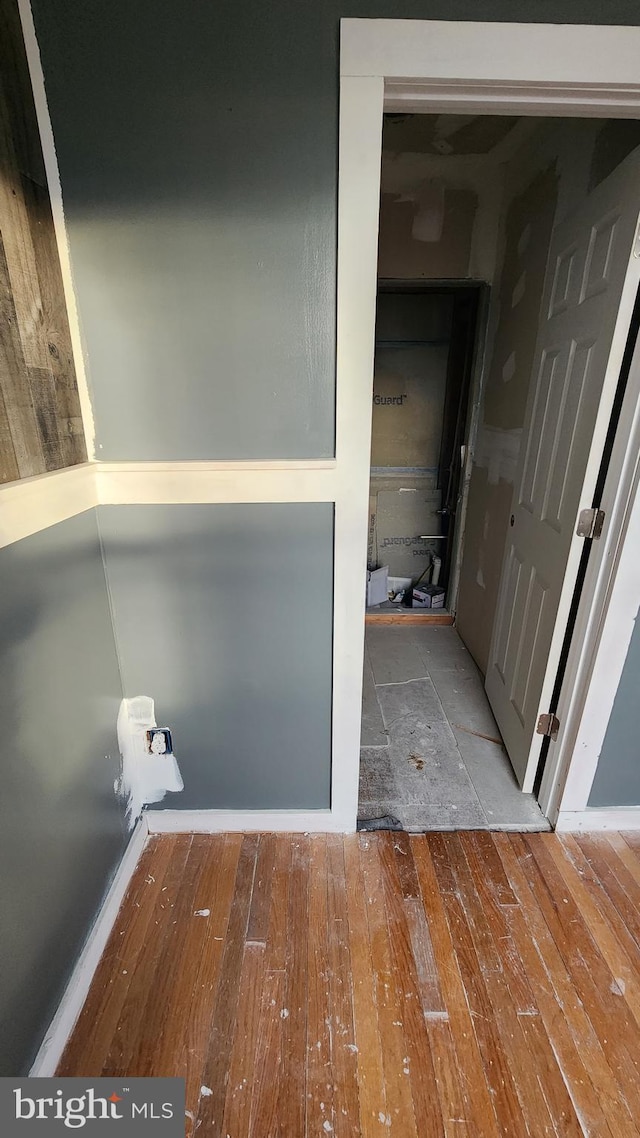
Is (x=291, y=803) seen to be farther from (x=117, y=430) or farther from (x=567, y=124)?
(x=567, y=124)

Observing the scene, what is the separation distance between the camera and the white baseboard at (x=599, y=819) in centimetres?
165

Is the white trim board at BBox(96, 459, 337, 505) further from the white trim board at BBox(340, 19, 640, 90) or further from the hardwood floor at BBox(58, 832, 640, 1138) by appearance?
the hardwood floor at BBox(58, 832, 640, 1138)

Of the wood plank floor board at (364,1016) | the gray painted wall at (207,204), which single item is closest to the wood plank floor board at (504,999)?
the wood plank floor board at (364,1016)

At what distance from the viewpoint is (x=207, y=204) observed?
1104 mm

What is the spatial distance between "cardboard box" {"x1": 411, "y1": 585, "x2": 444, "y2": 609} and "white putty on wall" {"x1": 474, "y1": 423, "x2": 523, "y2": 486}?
3.42ft

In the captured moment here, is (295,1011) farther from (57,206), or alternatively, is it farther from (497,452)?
(497,452)

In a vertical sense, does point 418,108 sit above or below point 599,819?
above

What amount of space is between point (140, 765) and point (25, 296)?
1.37m

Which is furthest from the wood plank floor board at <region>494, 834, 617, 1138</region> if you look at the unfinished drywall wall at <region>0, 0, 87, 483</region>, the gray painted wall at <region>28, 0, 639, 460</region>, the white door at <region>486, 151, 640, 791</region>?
the unfinished drywall wall at <region>0, 0, 87, 483</region>

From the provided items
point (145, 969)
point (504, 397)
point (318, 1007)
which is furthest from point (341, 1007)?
point (504, 397)

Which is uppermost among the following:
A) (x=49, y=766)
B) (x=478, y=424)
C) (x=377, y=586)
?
(x=478, y=424)

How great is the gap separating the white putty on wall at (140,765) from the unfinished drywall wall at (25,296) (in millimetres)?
798

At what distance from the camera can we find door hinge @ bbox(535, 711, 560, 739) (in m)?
1.65

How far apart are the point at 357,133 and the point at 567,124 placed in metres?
1.36
